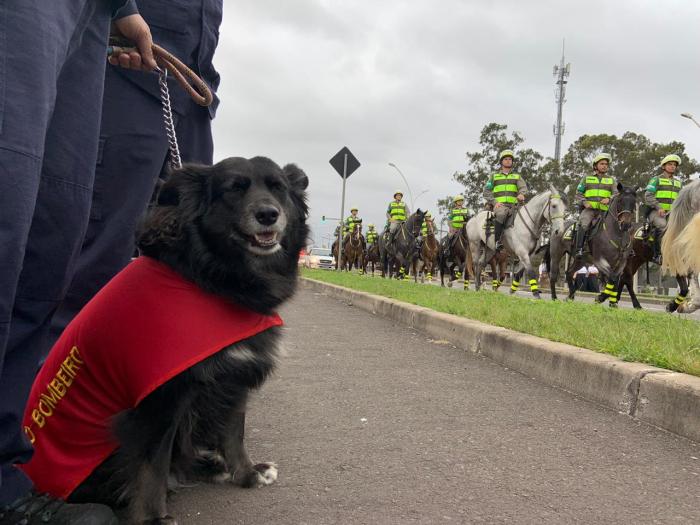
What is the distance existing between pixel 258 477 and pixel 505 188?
12569 mm

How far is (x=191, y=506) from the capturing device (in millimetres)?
2012

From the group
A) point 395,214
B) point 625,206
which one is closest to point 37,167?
point 625,206

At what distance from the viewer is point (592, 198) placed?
462 inches

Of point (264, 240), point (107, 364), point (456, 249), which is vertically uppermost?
point (456, 249)

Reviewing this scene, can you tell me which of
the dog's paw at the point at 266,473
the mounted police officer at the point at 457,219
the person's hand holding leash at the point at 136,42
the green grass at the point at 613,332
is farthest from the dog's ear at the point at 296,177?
the mounted police officer at the point at 457,219

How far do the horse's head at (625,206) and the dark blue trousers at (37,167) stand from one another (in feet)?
34.8

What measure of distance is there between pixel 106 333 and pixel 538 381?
3.35 metres

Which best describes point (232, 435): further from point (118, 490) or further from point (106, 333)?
point (106, 333)

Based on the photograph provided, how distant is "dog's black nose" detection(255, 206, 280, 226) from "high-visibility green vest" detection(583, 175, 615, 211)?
35.4 ft

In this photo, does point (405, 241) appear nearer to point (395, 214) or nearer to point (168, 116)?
point (395, 214)

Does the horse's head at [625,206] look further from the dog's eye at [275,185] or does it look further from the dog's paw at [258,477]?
the dog's paw at [258,477]

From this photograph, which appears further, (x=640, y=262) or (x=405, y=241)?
(x=405, y=241)

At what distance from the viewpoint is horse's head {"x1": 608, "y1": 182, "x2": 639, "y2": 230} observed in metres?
10.5

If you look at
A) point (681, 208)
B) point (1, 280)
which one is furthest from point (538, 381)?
point (681, 208)
